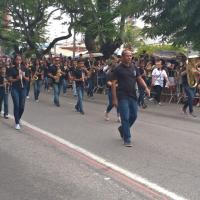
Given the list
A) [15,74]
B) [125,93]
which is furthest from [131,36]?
[125,93]

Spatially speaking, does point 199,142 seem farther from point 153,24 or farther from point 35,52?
point 35,52

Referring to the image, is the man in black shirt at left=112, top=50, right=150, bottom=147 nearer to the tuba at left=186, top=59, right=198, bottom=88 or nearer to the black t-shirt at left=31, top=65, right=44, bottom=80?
the tuba at left=186, top=59, right=198, bottom=88

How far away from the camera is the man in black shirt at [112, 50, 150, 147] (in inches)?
436

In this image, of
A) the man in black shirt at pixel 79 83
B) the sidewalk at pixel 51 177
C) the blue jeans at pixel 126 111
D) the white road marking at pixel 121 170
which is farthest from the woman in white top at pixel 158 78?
the sidewalk at pixel 51 177

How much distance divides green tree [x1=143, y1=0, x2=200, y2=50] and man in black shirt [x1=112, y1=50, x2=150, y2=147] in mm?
9402

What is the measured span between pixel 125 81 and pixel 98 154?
66.4 inches

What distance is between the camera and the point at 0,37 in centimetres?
4234

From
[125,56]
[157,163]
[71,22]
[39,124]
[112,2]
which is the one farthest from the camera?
[71,22]

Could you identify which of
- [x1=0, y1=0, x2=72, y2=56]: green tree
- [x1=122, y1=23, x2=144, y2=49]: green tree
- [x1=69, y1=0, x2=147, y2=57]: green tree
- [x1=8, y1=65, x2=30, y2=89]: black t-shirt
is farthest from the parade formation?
[x1=0, y1=0, x2=72, y2=56]: green tree

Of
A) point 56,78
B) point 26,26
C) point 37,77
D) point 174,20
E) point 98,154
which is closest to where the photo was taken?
point 98,154

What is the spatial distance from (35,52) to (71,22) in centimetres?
641

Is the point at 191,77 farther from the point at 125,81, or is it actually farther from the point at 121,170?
the point at 121,170

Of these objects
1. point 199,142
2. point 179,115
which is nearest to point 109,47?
point 179,115

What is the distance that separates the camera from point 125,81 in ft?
36.6
